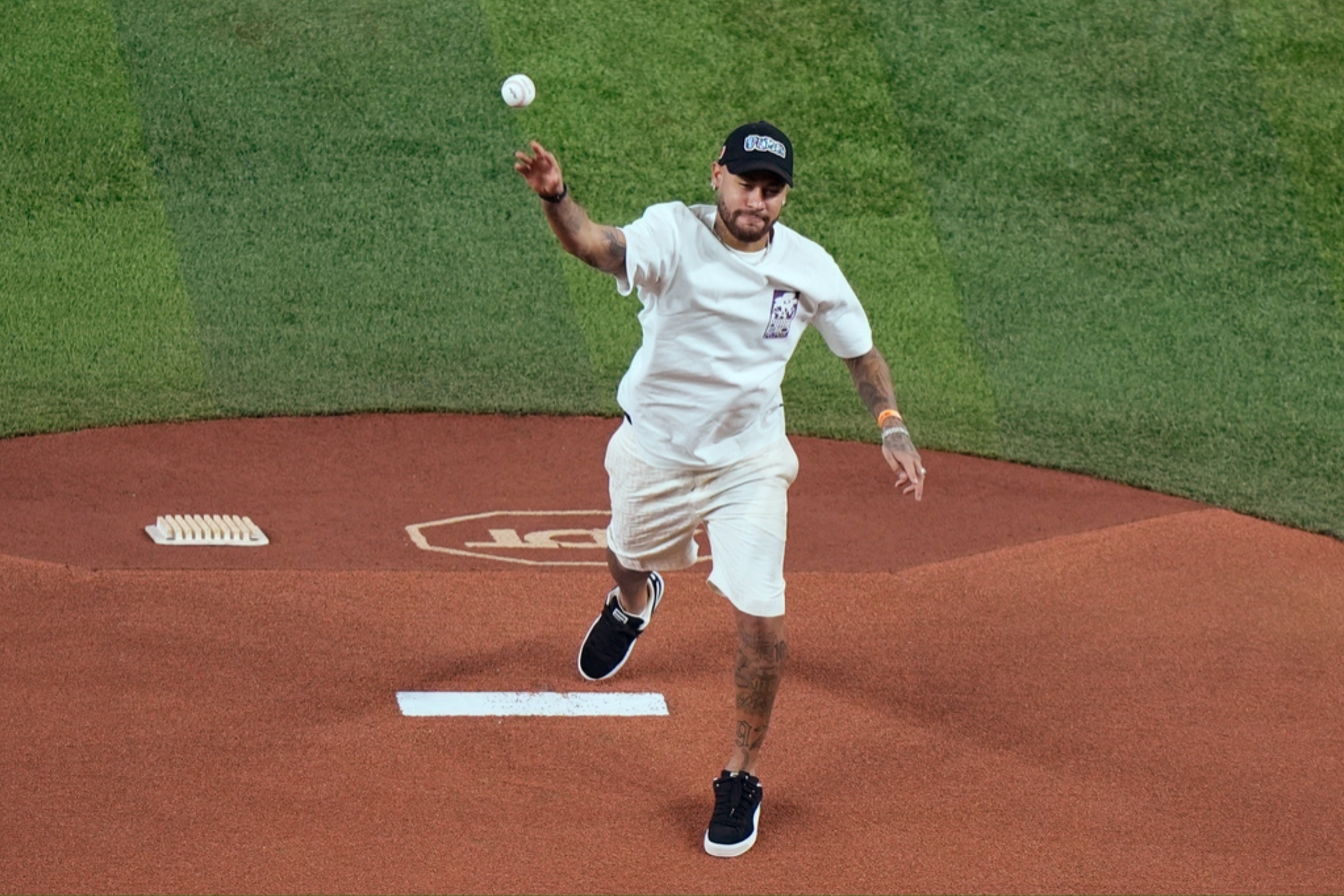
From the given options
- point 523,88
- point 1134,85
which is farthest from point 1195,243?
point 523,88

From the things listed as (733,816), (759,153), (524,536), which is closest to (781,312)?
(759,153)

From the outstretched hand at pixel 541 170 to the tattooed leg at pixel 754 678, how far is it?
1.46 m

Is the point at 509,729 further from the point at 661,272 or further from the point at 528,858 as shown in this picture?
the point at 661,272

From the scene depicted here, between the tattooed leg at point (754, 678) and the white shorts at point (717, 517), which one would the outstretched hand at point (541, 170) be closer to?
the white shorts at point (717, 517)

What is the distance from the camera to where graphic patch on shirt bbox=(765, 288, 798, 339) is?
15.8ft

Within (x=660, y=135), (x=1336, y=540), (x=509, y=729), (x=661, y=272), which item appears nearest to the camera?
(x=661, y=272)

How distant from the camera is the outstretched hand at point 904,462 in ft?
15.7

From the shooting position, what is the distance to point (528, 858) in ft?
15.2

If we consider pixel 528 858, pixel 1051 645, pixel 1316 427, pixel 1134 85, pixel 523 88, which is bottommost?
pixel 528 858

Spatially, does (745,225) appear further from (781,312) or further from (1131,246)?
(1131,246)

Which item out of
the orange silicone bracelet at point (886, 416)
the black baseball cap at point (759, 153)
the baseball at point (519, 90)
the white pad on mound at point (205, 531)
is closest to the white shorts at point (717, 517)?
the orange silicone bracelet at point (886, 416)

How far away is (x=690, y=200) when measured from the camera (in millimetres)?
10336

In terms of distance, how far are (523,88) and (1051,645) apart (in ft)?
11.0

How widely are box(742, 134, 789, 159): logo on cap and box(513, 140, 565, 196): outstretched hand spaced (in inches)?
26.6
